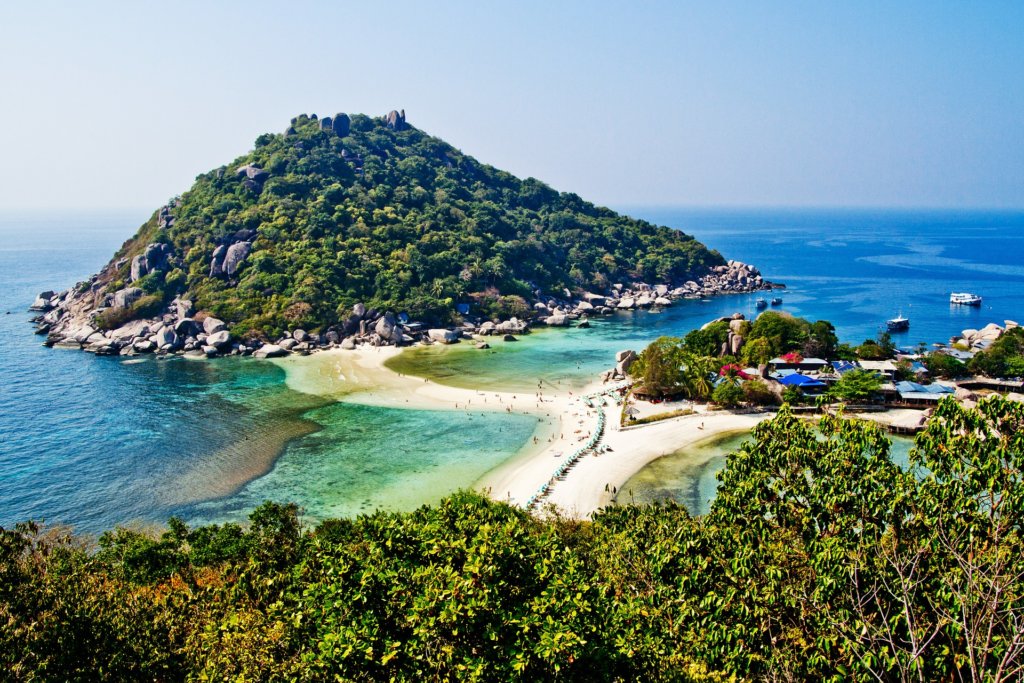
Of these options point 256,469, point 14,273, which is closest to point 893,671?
point 256,469

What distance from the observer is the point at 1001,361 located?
160 ft

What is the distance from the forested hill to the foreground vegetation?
192 feet

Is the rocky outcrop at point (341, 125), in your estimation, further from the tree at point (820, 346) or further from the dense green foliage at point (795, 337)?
the tree at point (820, 346)

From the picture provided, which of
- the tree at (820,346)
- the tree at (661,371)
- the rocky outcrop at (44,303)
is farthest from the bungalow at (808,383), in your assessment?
the rocky outcrop at (44,303)

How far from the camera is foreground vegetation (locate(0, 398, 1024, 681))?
9.51 metres

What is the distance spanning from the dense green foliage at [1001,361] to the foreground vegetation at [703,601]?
155 ft

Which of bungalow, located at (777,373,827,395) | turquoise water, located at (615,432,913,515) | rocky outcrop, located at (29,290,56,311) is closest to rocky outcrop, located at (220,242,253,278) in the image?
rocky outcrop, located at (29,290,56,311)

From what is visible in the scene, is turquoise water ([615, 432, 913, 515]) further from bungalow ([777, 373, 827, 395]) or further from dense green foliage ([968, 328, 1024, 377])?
dense green foliage ([968, 328, 1024, 377])

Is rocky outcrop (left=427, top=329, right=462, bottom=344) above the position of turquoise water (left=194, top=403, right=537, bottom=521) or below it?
above

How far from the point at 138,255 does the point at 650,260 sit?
261 ft

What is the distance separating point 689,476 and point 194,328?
55.8 meters

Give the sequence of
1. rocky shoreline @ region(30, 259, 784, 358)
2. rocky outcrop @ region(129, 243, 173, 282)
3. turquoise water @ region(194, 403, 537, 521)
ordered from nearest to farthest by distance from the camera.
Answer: turquoise water @ region(194, 403, 537, 521)
rocky shoreline @ region(30, 259, 784, 358)
rocky outcrop @ region(129, 243, 173, 282)

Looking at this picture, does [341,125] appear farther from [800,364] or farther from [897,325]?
[897,325]

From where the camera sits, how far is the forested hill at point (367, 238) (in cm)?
7281
